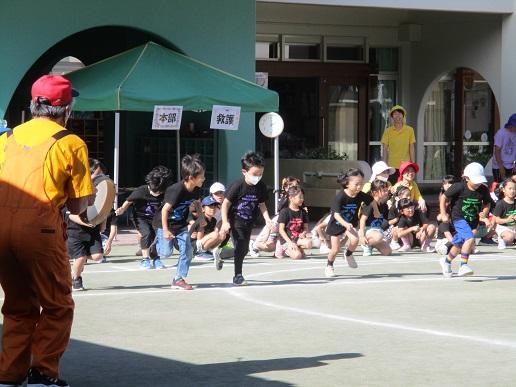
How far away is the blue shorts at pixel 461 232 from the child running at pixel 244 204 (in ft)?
7.67

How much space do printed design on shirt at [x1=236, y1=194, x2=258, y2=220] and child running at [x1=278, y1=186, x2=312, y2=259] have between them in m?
3.06

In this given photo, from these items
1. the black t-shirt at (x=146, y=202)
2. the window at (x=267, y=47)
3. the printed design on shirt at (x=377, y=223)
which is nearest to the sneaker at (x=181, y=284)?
the black t-shirt at (x=146, y=202)

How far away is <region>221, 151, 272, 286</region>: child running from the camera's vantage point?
1338 cm

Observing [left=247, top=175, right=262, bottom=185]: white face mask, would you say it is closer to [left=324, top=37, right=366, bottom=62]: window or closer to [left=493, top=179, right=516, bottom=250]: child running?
[left=493, top=179, right=516, bottom=250]: child running

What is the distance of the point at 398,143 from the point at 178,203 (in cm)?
870

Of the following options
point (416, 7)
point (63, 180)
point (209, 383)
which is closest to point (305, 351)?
point (209, 383)

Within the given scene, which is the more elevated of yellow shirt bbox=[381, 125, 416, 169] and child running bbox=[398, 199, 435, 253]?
yellow shirt bbox=[381, 125, 416, 169]

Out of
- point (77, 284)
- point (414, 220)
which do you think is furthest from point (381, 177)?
point (77, 284)

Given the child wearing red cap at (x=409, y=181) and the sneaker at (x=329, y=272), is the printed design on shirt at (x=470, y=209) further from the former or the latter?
the child wearing red cap at (x=409, y=181)

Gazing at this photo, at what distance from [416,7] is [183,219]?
10.8 m

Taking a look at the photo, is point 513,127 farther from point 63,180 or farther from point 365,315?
point 63,180

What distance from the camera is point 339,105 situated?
1055 inches

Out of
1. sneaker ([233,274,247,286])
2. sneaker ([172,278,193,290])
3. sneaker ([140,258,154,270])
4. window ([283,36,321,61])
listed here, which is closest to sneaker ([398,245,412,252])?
sneaker ([140,258,154,270])

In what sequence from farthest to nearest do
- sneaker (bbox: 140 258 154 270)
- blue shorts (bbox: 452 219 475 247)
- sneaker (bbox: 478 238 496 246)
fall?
sneaker (bbox: 478 238 496 246)
sneaker (bbox: 140 258 154 270)
blue shorts (bbox: 452 219 475 247)
